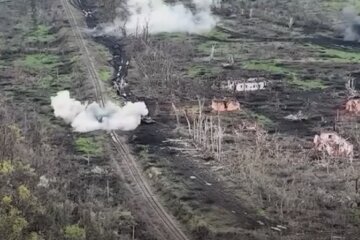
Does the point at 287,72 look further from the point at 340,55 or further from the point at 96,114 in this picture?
the point at 96,114

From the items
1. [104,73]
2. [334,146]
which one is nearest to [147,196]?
[334,146]

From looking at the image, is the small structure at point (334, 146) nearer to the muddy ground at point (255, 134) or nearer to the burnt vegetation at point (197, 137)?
the burnt vegetation at point (197, 137)

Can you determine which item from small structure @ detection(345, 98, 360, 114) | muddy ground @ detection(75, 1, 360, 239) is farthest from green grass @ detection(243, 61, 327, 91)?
small structure @ detection(345, 98, 360, 114)

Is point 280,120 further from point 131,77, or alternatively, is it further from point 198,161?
point 131,77

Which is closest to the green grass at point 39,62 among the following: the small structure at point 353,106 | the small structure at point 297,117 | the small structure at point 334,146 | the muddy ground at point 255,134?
the muddy ground at point 255,134

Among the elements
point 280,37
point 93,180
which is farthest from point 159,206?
point 280,37

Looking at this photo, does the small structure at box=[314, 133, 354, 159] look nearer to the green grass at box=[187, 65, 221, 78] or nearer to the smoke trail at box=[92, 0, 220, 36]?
the green grass at box=[187, 65, 221, 78]

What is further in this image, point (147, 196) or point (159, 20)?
point (159, 20)
